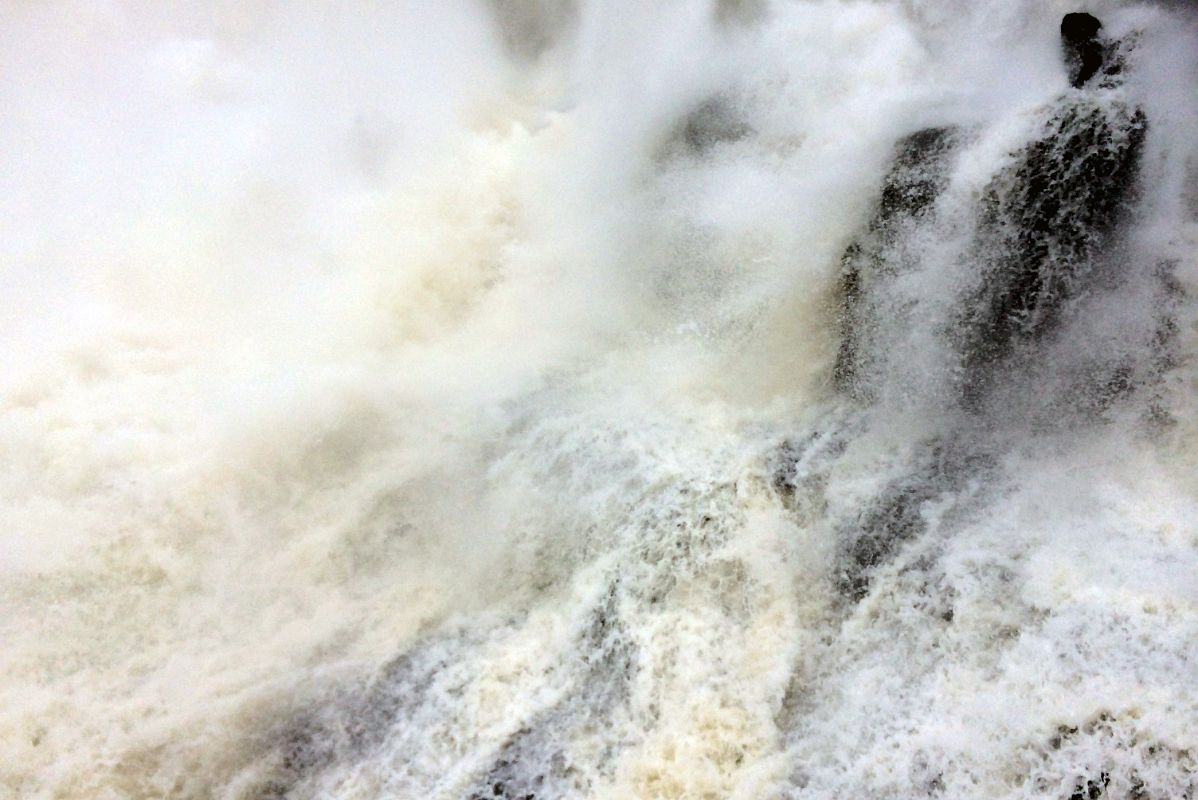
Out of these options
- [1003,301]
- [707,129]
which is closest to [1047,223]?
[1003,301]

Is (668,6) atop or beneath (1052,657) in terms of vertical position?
atop

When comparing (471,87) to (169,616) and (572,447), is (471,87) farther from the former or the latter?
(169,616)

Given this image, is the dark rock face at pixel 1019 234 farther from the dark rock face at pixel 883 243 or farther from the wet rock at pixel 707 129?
the wet rock at pixel 707 129

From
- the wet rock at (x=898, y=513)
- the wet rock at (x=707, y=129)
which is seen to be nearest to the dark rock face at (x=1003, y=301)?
the wet rock at (x=898, y=513)

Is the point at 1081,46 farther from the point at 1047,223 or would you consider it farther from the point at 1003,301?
the point at 1003,301

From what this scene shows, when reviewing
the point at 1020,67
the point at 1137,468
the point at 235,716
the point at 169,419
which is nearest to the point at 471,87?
the point at 169,419
